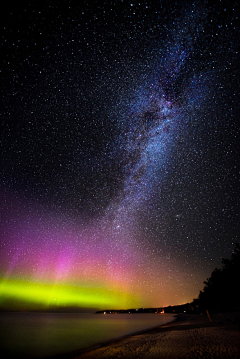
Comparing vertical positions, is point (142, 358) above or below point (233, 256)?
below

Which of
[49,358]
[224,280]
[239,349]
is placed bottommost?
[239,349]

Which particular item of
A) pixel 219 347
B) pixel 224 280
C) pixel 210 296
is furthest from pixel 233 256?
pixel 219 347

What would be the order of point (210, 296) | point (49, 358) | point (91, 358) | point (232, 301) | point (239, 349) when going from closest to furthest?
point (239, 349)
point (91, 358)
point (49, 358)
point (232, 301)
point (210, 296)

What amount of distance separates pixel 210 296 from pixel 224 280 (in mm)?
20168

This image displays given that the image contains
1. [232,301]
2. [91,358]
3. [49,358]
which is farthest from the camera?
[232,301]

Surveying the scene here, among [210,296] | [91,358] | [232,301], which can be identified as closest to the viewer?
[91,358]

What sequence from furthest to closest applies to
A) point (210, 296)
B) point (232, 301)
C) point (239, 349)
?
point (210, 296) → point (232, 301) → point (239, 349)

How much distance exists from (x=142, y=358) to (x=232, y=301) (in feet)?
157

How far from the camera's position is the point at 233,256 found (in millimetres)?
43812

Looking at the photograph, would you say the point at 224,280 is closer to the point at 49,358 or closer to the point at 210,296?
the point at 210,296

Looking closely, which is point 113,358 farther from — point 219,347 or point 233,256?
point 233,256

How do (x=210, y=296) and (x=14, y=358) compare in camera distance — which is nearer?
(x=14, y=358)

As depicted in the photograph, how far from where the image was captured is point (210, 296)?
208ft

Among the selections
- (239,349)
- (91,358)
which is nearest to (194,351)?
A: (239,349)
